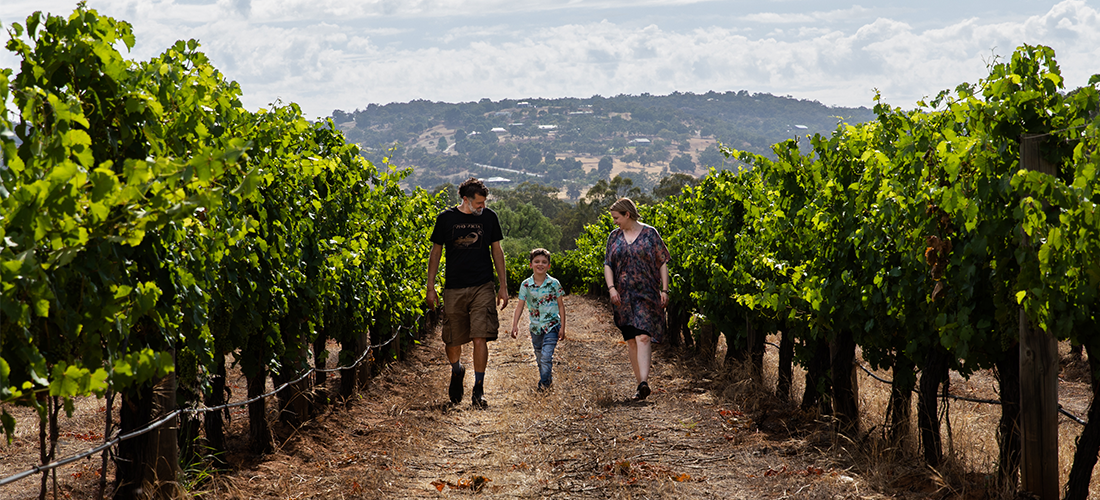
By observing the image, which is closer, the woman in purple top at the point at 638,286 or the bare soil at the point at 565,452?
the bare soil at the point at 565,452

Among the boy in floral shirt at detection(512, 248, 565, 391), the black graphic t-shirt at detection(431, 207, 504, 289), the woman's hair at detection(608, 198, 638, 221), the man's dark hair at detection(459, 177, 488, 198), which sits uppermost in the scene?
the man's dark hair at detection(459, 177, 488, 198)

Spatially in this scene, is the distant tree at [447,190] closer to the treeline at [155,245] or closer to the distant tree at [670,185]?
the treeline at [155,245]

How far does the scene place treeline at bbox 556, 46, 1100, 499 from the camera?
3512 millimetres

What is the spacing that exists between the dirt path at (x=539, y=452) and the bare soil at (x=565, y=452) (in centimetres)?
1

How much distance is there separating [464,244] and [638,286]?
5.09 ft

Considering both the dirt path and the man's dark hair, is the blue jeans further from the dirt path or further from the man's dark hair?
the man's dark hair

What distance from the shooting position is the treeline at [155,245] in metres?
2.16

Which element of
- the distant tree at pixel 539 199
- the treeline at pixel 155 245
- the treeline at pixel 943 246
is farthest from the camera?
the distant tree at pixel 539 199

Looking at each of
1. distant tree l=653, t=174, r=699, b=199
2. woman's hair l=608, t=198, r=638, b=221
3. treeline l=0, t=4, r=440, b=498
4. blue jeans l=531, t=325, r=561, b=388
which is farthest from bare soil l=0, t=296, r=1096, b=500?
distant tree l=653, t=174, r=699, b=199

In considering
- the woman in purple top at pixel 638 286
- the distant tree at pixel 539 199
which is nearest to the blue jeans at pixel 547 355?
the woman in purple top at pixel 638 286

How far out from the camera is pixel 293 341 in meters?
5.79

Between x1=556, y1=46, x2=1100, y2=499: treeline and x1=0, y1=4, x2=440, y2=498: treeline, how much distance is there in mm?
3121

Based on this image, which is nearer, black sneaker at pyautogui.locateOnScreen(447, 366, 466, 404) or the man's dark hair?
the man's dark hair

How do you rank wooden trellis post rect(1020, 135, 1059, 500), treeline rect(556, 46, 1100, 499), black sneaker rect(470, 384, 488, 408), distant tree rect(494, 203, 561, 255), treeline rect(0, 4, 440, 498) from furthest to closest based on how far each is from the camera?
distant tree rect(494, 203, 561, 255)
black sneaker rect(470, 384, 488, 408)
wooden trellis post rect(1020, 135, 1059, 500)
treeline rect(556, 46, 1100, 499)
treeline rect(0, 4, 440, 498)
